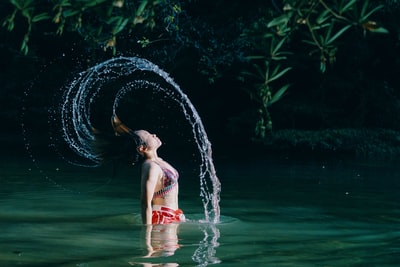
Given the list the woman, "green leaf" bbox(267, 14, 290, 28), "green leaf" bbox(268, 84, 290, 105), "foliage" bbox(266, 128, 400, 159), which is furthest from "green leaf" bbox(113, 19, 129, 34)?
"foliage" bbox(266, 128, 400, 159)

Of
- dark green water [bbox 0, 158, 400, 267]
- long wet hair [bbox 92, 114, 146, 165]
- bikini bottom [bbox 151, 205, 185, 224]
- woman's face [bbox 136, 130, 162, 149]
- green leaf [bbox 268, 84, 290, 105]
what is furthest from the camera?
long wet hair [bbox 92, 114, 146, 165]

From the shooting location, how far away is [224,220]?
44.3 ft

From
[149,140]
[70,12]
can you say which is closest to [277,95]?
[70,12]

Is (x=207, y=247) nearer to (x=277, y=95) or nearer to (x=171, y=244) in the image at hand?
(x=171, y=244)

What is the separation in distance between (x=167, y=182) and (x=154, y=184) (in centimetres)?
33

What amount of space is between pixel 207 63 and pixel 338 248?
15995 millimetres

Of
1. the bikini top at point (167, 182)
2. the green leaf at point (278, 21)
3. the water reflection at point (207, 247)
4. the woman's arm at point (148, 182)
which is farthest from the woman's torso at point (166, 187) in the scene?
the green leaf at point (278, 21)

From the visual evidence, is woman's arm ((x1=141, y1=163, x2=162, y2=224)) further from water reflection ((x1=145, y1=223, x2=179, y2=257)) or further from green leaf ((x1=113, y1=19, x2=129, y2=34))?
green leaf ((x1=113, y1=19, x2=129, y2=34))

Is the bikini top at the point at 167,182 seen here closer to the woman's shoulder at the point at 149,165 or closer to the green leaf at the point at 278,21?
the woman's shoulder at the point at 149,165

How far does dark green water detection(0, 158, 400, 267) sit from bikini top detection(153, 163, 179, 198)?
543 mm

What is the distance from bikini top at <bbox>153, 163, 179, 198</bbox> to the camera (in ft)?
39.6

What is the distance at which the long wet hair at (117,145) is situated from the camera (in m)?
12.6

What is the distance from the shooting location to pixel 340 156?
27062mm

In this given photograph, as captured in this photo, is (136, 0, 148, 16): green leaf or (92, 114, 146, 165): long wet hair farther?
(92, 114, 146, 165): long wet hair
